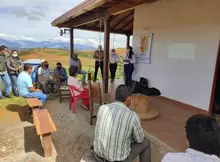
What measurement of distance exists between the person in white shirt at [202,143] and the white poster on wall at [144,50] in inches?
167

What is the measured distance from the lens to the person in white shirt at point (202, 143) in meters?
1.02

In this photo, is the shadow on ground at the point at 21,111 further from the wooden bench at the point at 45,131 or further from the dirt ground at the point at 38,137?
the wooden bench at the point at 45,131

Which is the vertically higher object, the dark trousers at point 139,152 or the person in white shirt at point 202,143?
the person in white shirt at point 202,143

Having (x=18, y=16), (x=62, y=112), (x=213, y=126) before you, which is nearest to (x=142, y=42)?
(x=62, y=112)

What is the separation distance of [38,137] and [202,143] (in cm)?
267

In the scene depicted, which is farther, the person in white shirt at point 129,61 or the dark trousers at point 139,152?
the person in white shirt at point 129,61

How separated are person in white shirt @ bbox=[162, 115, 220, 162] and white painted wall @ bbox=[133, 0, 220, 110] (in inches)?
114

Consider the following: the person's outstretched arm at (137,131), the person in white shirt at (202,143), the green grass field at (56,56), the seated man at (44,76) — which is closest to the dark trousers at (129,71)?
the seated man at (44,76)

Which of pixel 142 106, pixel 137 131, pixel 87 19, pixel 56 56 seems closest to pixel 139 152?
pixel 137 131

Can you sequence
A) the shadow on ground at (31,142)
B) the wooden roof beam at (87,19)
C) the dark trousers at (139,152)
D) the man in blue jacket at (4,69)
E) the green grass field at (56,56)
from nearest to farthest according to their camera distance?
the dark trousers at (139,152)
the shadow on ground at (31,142)
the wooden roof beam at (87,19)
the man in blue jacket at (4,69)
the green grass field at (56,56)

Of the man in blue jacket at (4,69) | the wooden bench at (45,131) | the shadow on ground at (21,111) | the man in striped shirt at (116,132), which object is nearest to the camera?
the man in striped shirt at (116,132)

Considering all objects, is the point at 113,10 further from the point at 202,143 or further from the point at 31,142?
the point at 202,143

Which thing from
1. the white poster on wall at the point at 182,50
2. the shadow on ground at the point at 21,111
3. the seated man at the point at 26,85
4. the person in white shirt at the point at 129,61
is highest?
the white poster on wall at the point at 182,50

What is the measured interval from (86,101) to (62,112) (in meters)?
0.60
